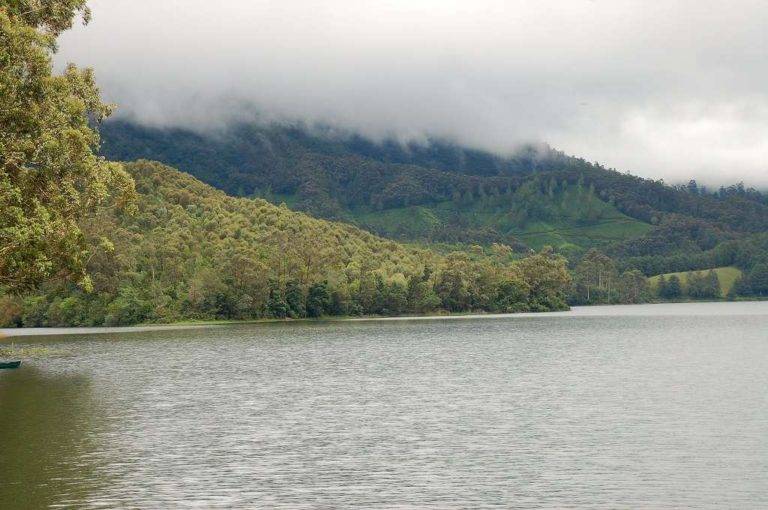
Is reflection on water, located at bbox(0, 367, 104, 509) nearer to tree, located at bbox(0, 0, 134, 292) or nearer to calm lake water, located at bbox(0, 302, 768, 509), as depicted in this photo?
calm lake water, located at bbox(0, 302, 768, 509)

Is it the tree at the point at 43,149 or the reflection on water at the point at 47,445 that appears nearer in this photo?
the reflection on water at the point at 47,445

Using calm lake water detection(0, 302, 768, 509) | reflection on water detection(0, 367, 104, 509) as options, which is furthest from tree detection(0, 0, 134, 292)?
calm lake water detection(0, 302, 768, 509)

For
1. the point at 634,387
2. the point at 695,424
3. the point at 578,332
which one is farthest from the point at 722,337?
the point at 695,424

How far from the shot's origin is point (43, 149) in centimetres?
6059

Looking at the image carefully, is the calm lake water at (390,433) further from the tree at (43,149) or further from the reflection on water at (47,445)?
the tree at (43,149)

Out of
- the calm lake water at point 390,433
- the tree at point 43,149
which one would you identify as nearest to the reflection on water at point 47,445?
the calm lake water at point 390,433

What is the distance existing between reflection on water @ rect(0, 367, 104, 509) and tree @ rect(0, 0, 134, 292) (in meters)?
10.8

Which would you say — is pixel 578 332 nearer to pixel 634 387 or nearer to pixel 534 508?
pixel 634 387

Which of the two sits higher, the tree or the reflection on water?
the tree

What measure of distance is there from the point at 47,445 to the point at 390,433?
786 inches

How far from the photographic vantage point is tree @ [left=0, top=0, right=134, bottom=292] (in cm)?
5744

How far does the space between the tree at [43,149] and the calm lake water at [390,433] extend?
42.2ft

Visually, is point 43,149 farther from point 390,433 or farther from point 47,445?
point 390,433

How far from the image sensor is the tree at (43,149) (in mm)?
57438
